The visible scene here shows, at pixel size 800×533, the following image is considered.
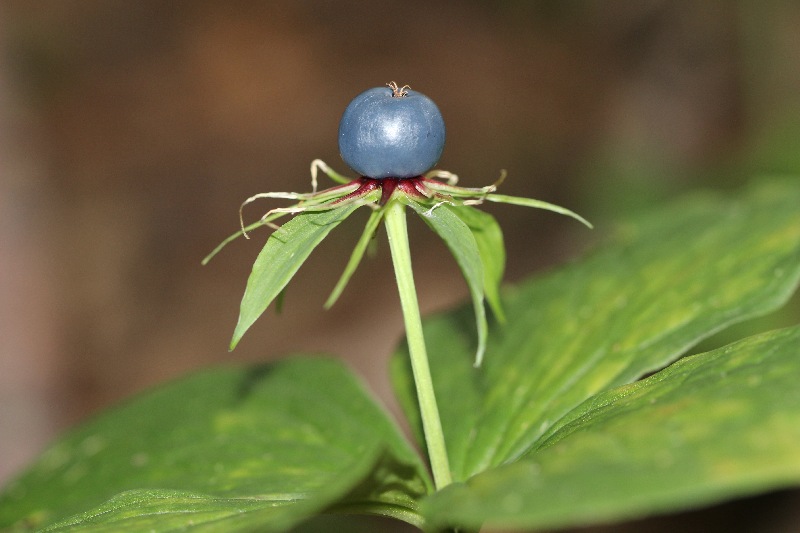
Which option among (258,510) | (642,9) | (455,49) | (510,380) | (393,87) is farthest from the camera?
(642,9)

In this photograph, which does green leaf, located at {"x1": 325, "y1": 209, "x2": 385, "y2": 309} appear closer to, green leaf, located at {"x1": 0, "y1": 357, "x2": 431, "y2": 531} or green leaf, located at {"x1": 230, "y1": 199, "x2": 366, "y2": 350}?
green leaf, located at {"x1": 230, "y1": 199, "x2": 366, "y2": 350}

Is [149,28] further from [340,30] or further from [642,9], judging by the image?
[642,9]

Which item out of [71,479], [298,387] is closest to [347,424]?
[298,387]

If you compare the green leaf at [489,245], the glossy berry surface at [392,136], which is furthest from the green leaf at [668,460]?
the glossy berry surface at [392,136]

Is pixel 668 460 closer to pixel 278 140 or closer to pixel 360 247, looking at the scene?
pixel 360 247

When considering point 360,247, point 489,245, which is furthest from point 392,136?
point 489,245

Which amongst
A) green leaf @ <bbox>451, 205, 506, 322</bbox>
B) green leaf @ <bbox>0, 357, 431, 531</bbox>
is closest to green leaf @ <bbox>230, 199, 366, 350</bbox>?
green leaf @ <bbox>451, 205, 506, 322</bbox>

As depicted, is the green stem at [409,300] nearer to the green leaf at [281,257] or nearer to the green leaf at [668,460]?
the green leaf at [281,257]
